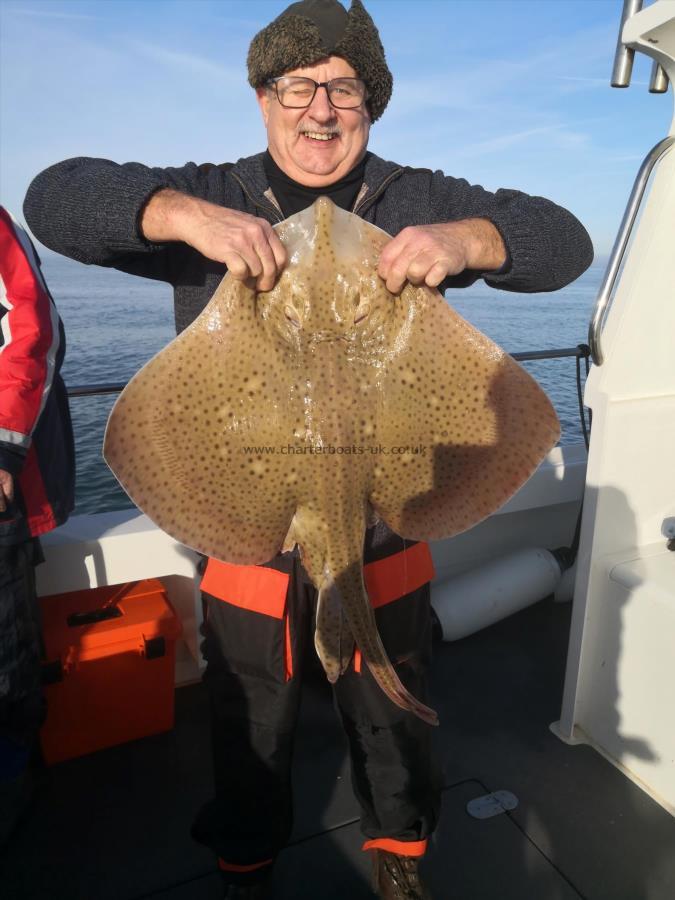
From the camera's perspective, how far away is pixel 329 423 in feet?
5.79

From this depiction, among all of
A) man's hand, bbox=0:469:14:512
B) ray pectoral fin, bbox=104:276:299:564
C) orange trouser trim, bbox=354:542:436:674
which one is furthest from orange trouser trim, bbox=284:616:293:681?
man's hand, bbox=0:469:14:512

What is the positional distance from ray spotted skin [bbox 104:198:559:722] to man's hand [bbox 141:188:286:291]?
64 millimetres

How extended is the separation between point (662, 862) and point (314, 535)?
213 centimetres

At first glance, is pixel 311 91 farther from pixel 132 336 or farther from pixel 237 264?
pixel 132 336

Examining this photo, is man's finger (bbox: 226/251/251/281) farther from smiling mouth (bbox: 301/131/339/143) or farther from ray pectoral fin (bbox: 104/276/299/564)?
smiling mouth (bbox: 301/131/339/143)

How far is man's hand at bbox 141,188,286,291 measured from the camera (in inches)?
62.2

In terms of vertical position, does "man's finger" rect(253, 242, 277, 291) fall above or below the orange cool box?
above

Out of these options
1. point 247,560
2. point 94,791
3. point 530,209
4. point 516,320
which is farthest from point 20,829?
point 516,320

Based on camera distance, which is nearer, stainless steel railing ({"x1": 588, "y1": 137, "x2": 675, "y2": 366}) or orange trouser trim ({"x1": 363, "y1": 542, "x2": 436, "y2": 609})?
orange trouser trim ({"x1": 363, "y1": 542, "x2": 436, "y2": 609})

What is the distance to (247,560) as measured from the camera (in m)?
1.88

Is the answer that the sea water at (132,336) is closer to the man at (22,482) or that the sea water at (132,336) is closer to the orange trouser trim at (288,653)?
the man at (22,482)

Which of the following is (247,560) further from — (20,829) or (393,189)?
(20,829)

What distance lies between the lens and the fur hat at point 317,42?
1.97 m

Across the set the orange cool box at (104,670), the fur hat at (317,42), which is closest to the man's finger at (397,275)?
the fur hat at (317,42)
